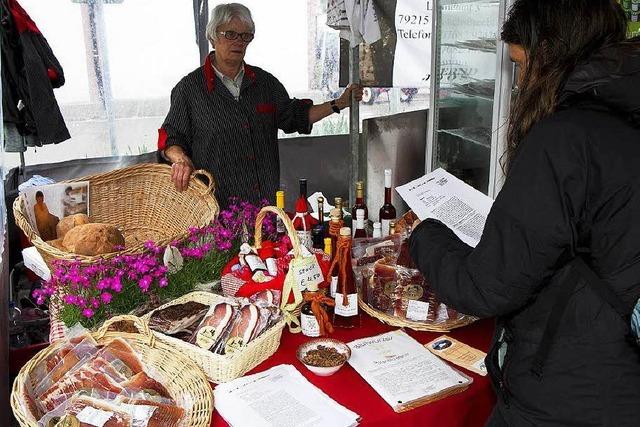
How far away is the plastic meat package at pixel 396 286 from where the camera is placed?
163 cm

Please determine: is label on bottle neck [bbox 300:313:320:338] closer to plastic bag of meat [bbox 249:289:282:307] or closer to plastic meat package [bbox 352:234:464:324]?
plastic bag of meat [bbox 249:289:282:307]

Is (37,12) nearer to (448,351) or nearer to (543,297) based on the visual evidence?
(448,351)

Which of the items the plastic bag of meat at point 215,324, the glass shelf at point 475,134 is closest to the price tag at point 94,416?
the plastic bag of meat at point 215,324

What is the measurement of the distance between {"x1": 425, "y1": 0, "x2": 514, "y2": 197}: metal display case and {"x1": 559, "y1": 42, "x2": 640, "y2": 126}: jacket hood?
2.24 metres

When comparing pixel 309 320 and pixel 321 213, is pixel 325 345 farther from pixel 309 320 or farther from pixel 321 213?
pixel 321 213

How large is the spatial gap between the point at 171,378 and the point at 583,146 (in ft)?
3.08

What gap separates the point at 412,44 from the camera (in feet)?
13.1

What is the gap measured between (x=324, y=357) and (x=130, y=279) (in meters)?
0.56

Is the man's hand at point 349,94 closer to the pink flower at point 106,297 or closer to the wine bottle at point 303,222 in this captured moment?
the wine bottle at point 303,222

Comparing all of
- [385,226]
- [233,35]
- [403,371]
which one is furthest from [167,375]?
[233,35]

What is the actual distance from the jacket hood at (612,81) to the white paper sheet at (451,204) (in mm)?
581

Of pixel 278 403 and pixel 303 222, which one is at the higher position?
pixel 303 222

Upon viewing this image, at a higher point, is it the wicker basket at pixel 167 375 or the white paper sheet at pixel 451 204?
the white paper sheet at pixel 451 204

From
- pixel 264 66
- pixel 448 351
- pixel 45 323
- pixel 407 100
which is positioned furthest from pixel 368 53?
pixel 448 351
